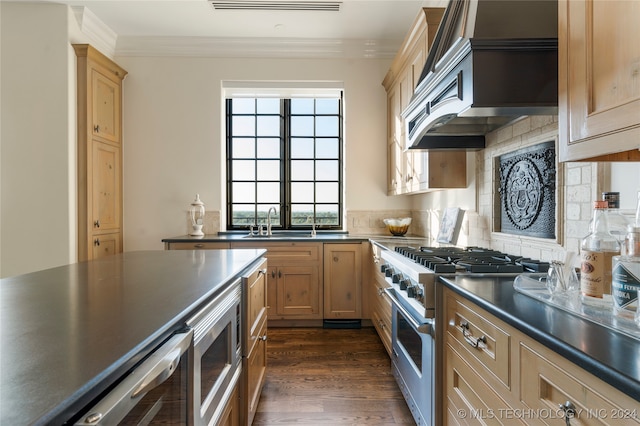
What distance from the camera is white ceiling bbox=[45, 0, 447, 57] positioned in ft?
10.5

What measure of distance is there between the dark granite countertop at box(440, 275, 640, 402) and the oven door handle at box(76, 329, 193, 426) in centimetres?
86

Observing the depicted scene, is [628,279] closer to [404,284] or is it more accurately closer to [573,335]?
[573,335]

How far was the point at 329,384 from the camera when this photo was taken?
7.38ft

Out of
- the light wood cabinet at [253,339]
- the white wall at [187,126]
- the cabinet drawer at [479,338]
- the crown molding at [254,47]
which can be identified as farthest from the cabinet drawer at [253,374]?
the crown molding at [254,47]

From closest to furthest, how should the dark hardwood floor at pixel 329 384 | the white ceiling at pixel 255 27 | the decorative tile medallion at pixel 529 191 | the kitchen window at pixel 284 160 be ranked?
the decorative tile medallion at pixel 529 191 < the dark hardwood floor at pixel 329 384 < the white ceiling at pixel 255 27 < the kitchen window at pixel 284 160

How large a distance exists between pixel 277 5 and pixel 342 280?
8.73 feet

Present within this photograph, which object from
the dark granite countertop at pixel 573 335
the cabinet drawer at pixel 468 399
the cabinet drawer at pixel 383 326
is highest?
the dark granite countertop at pixel 573 335

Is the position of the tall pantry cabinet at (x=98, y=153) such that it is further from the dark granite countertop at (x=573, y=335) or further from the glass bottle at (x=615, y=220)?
the glass bottle at (x=615, y=220)

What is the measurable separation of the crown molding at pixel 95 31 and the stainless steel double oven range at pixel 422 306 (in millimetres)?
3687

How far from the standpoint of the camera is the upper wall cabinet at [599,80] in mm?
861

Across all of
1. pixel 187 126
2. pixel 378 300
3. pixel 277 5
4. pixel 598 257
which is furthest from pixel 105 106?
pixel 598 257

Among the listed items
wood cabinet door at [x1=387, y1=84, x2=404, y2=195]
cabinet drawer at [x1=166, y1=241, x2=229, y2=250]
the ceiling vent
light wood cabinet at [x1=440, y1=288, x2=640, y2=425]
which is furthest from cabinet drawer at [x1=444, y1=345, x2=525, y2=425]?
the ceiling vent

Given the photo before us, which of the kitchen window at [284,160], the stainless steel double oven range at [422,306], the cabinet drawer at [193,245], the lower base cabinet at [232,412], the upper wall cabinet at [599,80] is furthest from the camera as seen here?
the kitchen window at [284,160]

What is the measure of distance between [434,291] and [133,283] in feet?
3.90
